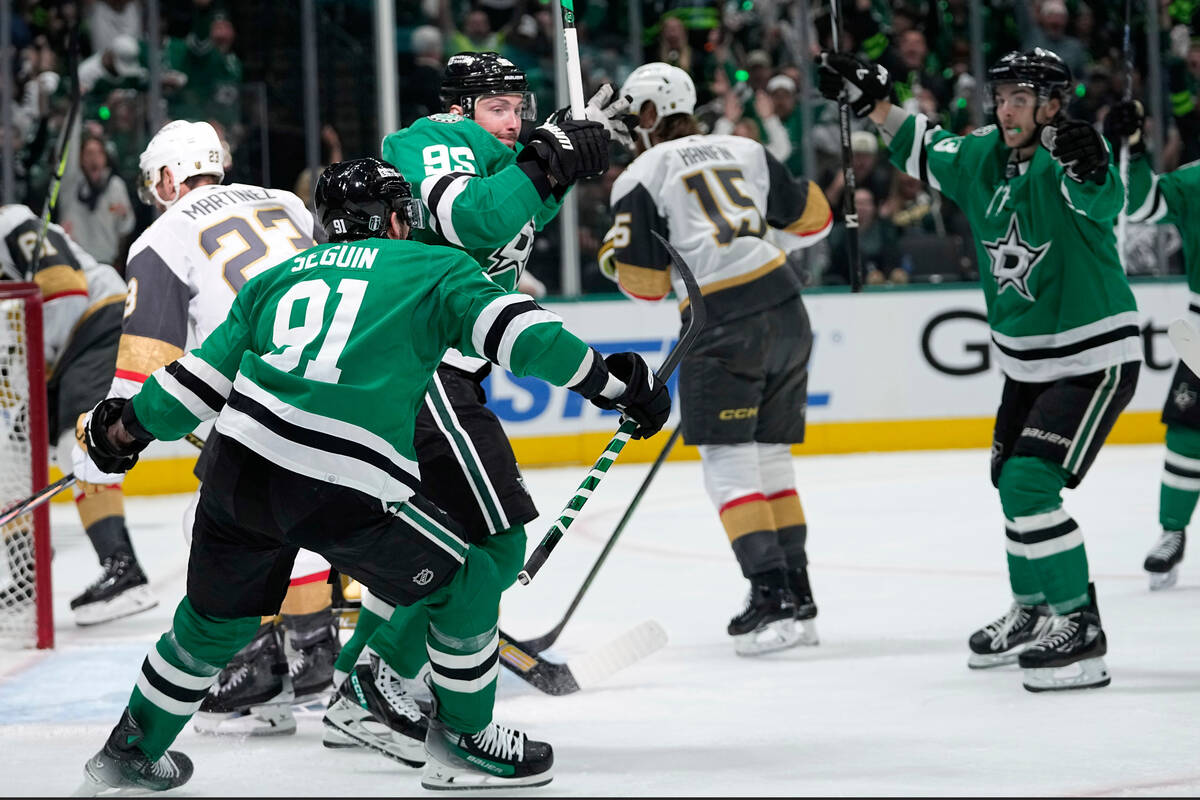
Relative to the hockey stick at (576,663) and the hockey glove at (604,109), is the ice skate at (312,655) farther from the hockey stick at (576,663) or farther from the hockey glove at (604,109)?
the hockey glove at (604,109)

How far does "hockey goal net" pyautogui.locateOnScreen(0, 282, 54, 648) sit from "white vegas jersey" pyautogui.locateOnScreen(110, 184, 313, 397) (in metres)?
0.96

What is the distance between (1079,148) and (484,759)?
1717 millimetres

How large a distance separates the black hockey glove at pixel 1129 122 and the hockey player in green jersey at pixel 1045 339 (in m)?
0.26

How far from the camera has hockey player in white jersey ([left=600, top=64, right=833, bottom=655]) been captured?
4.29 meters

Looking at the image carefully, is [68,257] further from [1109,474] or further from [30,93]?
[1109,474]

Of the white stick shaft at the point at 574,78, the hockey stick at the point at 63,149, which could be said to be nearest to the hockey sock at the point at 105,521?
the hockey stick at the point at 63,149

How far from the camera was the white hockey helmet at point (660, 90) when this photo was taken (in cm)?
433

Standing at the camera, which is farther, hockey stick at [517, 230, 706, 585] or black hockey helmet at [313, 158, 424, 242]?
hockey stick at [517, 230, 706, 585]

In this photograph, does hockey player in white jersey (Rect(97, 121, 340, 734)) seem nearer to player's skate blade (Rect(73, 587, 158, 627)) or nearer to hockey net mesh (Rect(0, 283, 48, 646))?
hockey net mesh (Rect(0, 283, 48, 646))

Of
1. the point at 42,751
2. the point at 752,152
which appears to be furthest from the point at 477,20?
the point at 42,751

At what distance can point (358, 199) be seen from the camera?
285 cm

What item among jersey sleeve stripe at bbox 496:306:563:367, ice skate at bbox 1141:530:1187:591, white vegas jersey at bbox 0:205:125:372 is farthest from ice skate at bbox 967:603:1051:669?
white vegas jersey at bbox 0:205:125:372

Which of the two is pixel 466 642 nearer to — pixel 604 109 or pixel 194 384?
pixel 194 384

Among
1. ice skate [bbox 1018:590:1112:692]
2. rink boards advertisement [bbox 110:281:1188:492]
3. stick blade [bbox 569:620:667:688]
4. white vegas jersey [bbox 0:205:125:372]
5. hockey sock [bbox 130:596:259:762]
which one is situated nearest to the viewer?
hockey sock [bbox 130:596:259:762]
